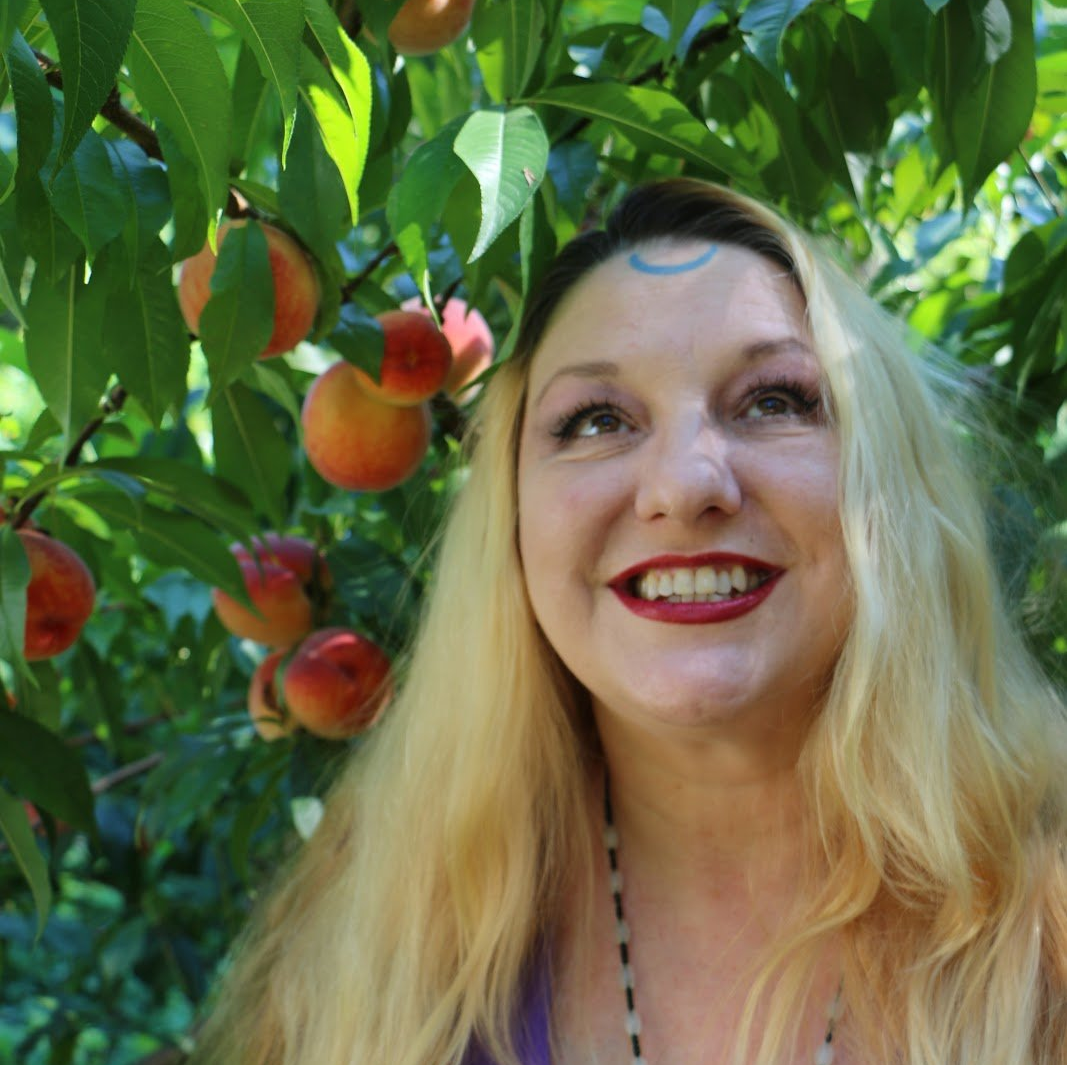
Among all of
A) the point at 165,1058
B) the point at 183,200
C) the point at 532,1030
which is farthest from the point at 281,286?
the point at 165,1058

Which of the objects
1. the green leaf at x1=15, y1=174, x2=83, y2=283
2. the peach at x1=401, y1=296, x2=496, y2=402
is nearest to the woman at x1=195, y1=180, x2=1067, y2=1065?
the peach at x1=401, y1=296, x2=496, y2=402

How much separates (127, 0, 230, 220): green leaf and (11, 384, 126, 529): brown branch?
503 millimetres

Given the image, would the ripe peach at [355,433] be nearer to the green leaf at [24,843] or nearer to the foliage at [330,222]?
the foliage at [330,222]

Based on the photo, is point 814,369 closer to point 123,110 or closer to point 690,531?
point 690,531

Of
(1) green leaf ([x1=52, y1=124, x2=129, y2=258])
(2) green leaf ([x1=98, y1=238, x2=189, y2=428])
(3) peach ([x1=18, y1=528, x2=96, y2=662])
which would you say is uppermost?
(1) green leaf ([x1=52, y1=124, x2=129, y2=258])

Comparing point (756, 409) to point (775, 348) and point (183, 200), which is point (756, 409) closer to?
point (775, 348)

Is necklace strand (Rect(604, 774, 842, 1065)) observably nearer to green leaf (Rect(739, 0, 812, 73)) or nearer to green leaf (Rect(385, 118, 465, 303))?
green leaf (Rect(385, 118, 465, 303))

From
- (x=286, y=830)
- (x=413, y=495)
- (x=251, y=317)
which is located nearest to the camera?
(x=251, y=317)

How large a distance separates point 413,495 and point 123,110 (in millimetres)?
801

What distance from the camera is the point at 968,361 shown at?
6.63 ft

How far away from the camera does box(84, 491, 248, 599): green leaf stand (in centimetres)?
163

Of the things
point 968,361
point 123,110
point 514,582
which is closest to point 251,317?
point 123,110

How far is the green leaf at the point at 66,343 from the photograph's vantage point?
4.53 feet

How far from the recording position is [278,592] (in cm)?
186
